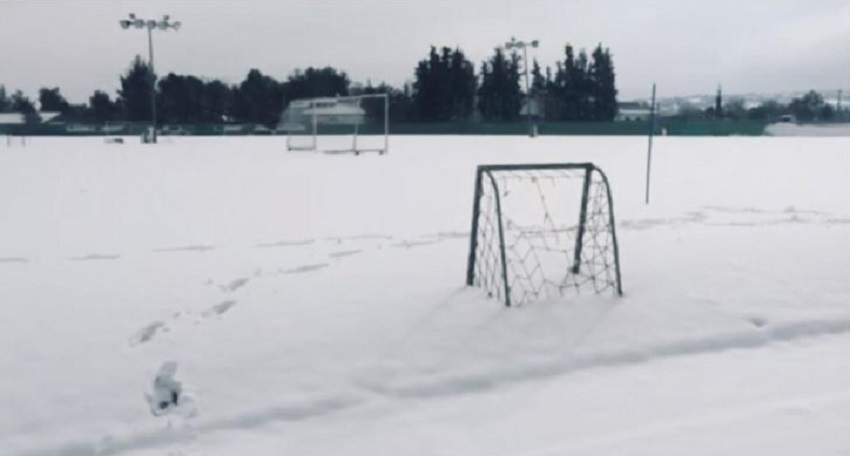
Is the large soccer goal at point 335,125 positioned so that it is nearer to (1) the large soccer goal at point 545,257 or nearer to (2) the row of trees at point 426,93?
(2) the row of trees at point 426,93

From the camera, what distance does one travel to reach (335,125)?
5469 centimetres

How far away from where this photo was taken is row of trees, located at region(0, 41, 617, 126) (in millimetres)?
78250

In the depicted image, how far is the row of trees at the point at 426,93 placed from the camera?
257 ft

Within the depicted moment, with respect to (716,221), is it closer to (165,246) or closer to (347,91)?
(165,246)

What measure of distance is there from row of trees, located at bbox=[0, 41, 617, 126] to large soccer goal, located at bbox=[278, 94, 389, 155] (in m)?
11.7

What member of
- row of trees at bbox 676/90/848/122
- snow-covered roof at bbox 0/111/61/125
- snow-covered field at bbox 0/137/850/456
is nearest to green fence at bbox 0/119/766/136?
snow-covered roof at bbox 0/111/61/125

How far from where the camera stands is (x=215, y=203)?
14086 mm

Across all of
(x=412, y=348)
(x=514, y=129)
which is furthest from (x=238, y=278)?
(x=514, y=129)

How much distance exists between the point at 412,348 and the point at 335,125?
50.3m

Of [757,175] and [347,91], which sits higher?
[347,91]

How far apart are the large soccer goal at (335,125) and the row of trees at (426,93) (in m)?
11.7

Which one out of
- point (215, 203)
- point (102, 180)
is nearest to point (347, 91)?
point (102, 180)

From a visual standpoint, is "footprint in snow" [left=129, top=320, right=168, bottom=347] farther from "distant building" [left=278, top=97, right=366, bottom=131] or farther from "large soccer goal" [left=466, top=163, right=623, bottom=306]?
"distant building" [left=278, top=97, right=366, bottom=131]

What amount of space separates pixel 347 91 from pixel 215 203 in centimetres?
7216
